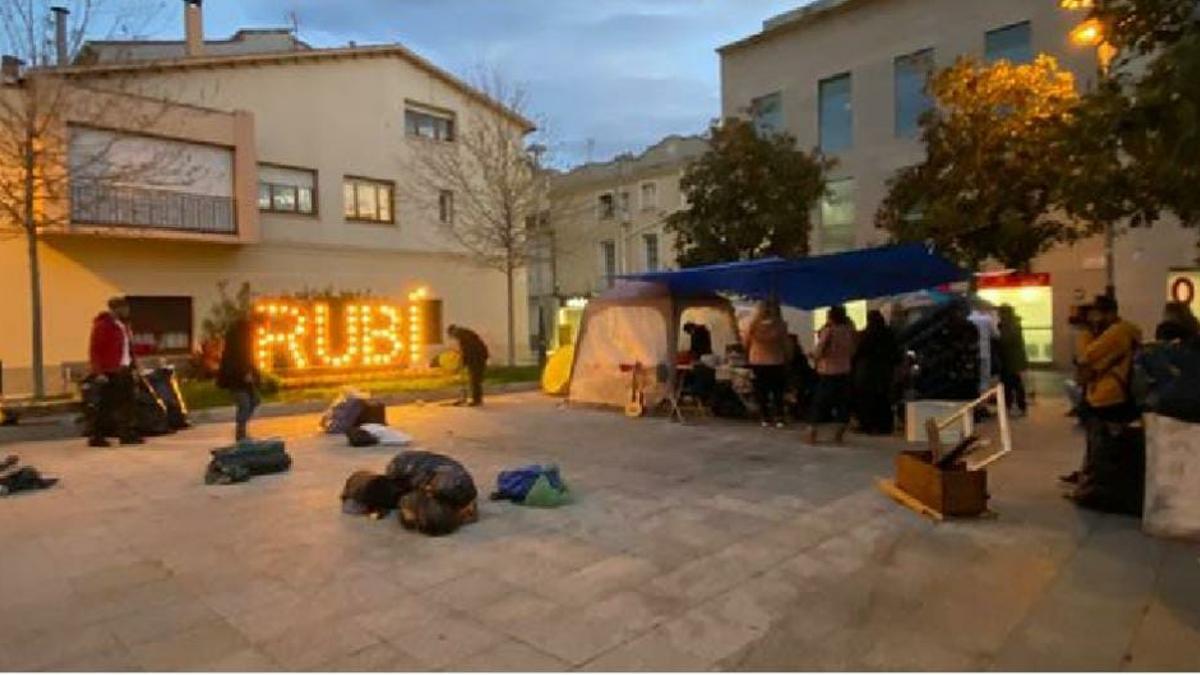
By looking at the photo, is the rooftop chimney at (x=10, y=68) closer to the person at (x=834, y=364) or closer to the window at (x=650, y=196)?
the person at (x=834, y=364)

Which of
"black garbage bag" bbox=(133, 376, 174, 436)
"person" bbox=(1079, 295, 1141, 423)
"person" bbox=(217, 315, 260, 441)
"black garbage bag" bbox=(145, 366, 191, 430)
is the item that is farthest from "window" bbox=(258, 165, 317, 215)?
"person" bbox=(1079, 295, 1141, 423)

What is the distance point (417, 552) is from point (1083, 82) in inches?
858

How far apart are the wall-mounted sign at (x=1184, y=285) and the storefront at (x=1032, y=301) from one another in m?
2.79

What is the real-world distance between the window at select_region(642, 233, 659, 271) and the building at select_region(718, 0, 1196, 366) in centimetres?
1127

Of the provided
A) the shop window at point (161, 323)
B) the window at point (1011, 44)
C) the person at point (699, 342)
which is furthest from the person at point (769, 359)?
the window at point (1011, 44)

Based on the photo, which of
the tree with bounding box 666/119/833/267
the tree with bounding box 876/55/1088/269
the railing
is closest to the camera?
the tree with bounding box 876/55/1088/269

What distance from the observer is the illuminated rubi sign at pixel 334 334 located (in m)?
16.1

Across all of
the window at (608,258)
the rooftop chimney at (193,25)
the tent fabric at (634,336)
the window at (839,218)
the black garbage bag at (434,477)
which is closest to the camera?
the black garbage bag at (434,477)

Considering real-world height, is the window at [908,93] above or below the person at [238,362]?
above

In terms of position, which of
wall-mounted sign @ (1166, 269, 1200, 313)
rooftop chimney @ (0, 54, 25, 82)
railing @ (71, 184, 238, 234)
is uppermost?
rooftop chimney @ (0, 54, 25, 82)

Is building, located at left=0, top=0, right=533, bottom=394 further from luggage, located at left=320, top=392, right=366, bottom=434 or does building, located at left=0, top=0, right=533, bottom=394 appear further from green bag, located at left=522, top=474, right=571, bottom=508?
green bag, located at left=522, top=474, right=571, bottom=508

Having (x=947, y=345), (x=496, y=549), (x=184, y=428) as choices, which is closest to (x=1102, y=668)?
(x=496, y=549)

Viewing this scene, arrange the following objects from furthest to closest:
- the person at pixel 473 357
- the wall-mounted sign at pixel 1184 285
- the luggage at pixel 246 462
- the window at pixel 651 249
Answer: the window at pixel 651 249
the wall-mounted sign at pixel 1184 285
the person at pixel 473 357
the luggage at pixel 246 462

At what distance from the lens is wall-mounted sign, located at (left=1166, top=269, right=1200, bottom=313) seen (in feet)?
65.5
